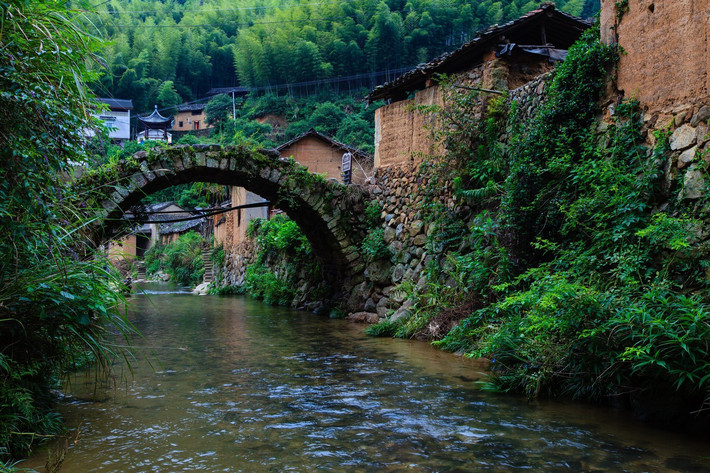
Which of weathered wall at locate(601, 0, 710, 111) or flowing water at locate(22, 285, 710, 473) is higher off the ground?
weathered wall at locate(601, 0, 710, 111)

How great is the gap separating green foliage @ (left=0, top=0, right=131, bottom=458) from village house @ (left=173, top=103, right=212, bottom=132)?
52.7 m

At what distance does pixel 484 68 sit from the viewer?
29.5ft

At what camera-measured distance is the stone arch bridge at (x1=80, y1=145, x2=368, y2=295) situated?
373 inches

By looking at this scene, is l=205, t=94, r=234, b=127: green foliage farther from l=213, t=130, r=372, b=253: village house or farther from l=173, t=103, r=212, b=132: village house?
l=213, t=130, r=372, b=253: village house

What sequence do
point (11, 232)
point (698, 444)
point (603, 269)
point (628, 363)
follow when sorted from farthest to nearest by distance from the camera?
point (603, 269)
point (628, 363)
point (698, 444)
point (11, 232)

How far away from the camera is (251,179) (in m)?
10.7

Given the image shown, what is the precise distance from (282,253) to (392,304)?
6439 mm

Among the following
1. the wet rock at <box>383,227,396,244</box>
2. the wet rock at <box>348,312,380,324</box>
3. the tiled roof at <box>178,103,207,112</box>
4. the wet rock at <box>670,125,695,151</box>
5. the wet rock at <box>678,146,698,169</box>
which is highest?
the tiled roof at <box>178,103,207,112</box>

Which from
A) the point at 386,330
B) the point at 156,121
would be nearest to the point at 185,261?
the point at 386,330

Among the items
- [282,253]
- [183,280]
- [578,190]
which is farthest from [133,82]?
[578,190]

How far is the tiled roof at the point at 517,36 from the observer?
345 inches

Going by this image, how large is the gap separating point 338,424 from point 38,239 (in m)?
2.47

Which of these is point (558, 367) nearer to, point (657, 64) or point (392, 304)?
point (657, 64)

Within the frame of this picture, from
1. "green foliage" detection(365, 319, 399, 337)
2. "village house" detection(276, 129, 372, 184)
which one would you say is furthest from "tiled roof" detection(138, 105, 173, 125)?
"green foliage" detection(365, 319, 399, 337)
